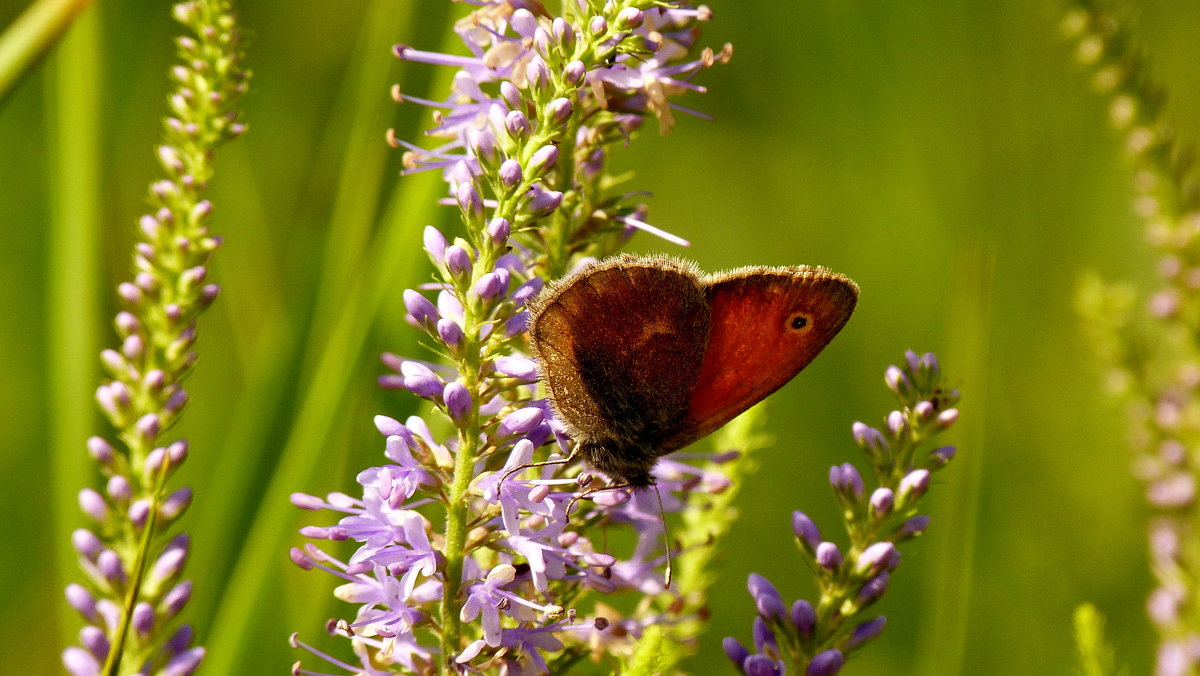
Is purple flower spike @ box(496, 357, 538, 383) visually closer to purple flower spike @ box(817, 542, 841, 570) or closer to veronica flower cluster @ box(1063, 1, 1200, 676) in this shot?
purple flower spike @ box(817, 542, 841, 570)

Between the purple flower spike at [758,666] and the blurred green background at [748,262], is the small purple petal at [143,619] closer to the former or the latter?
the blurred green background at [748,262]

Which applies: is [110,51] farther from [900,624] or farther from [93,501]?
[900,624]

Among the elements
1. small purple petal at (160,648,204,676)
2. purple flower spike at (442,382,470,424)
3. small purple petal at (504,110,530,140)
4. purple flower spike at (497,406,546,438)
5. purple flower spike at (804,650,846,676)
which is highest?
small purple petal at (504,110,530,140)

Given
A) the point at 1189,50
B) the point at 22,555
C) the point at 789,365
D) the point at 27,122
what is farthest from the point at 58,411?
the point at 1189,50

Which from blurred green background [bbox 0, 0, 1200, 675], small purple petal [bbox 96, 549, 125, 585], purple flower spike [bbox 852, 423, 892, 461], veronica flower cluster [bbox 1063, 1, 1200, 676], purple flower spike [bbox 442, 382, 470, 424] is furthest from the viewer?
veronica flower cluster [bbox 1063, 1, 1200, 676]

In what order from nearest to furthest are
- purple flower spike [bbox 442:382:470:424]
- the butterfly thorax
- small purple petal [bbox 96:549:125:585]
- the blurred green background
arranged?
1. purple flower spike [bbox 442:382:470:424]
2. small purple petal [bbox 96:549:125:585]
3. the butterfly thorax
4. the blurred green background

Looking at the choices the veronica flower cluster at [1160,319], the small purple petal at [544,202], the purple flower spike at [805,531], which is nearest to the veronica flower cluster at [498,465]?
the small purple petal at [544,202]

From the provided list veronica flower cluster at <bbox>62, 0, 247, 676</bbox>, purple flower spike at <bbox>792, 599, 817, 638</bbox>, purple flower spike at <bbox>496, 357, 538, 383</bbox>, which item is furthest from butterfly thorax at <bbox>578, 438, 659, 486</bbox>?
veronica flower cluster at <bbox>62, 0, 247, 676</bbox>
